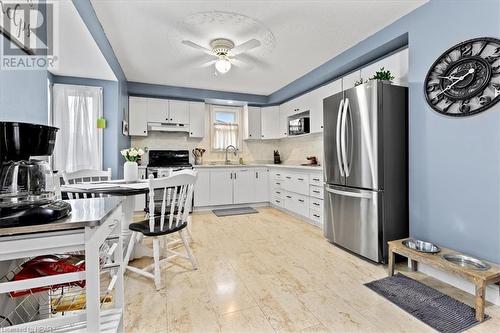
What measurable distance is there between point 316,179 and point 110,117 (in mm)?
3424

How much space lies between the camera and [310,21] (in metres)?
2.60

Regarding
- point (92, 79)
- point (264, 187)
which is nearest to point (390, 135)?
point (264, 187)

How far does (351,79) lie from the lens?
3.35m

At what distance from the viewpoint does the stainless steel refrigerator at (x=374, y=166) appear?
7.89 feet

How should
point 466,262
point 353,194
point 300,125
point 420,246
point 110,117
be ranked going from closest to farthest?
point 466,262 → point 420,246 → point 353,194 → point 110,117 → point 300,125

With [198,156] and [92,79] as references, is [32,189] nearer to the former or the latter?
[92,79]

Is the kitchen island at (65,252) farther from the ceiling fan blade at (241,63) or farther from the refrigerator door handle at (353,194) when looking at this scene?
the ceiling fan blade at (241,63)

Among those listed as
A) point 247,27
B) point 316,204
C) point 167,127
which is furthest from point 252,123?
point 247,27

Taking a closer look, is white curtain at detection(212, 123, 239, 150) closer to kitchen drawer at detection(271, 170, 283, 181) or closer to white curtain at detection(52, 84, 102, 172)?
kitchen drawer at detection(271, 170, 283, 181)

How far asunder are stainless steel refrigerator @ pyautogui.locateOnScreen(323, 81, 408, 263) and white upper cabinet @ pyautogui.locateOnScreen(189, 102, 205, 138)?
10.5ft

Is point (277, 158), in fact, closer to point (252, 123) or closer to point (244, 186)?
point (252, 123)

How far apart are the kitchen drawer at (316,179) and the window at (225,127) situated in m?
2.47

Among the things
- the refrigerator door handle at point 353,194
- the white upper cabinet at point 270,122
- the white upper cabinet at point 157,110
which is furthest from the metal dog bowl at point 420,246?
the white upper cabinet at point 157,110

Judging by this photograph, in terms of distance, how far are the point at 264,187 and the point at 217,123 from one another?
186cm
